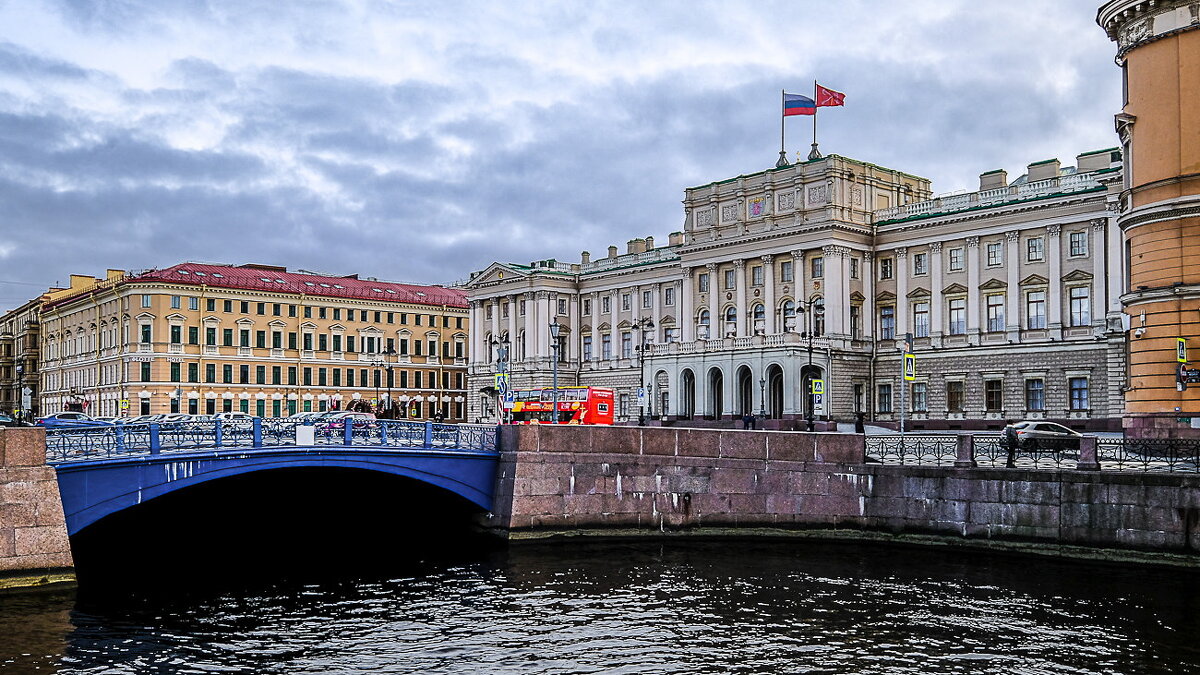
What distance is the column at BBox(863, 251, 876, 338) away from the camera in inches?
3371

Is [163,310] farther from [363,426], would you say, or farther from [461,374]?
[363,426]

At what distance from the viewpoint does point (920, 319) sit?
8306 cm

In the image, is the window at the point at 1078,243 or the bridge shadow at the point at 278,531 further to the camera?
the window at the point at 1078,243

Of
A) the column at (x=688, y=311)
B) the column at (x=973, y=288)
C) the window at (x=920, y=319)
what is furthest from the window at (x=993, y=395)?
the column at (x=688, y=311)

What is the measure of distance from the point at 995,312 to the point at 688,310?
25.0 meters

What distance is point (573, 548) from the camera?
35.4 metres

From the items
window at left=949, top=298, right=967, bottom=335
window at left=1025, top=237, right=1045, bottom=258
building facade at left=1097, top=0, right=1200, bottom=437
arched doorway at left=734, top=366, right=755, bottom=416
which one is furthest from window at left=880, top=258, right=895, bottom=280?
building facade at left=1097, top=0, right=1200, bottom=437

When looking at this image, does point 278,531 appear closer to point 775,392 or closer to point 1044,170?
point 775,392

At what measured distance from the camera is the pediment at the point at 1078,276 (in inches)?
2875

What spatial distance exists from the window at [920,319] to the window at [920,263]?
225 centimetres

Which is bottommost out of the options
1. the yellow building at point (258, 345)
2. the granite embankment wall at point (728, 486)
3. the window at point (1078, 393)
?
the granite embankment wall at point (728, 486)

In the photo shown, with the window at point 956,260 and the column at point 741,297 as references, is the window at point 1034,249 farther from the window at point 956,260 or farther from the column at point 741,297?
the column at point 741,297

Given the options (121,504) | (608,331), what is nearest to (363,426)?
(121,504)

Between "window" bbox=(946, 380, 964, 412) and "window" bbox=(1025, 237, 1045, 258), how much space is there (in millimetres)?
9299
